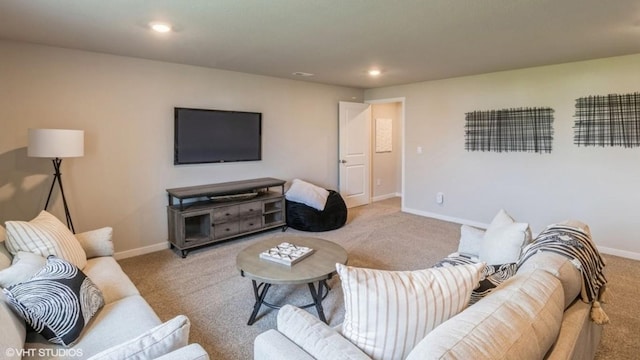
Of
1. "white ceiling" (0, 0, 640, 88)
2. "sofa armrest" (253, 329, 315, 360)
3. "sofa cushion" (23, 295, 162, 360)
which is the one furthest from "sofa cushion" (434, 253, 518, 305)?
"white ceiling" (0, 0, 640, 88)

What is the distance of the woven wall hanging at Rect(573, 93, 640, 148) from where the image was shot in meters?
3.75

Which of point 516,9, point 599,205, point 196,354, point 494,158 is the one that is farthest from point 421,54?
point 196,354

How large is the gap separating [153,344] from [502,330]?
1097 millimetres

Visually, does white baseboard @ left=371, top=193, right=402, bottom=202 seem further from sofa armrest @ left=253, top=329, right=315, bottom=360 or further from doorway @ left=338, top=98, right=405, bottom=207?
sofa armrest @ left=253, top=329, right=315, bottom=360

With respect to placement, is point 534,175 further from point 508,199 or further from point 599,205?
point 599,205

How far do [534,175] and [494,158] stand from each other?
567 mm

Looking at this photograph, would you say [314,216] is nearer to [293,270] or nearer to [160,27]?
[293,270]

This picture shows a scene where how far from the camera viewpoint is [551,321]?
3.86ft

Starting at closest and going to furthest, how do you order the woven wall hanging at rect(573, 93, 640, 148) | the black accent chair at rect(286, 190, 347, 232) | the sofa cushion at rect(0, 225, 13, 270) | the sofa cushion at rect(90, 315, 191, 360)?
1. the sofa cushion at rect(90, 315, 191, 360)
2. the sofa cushion at rect(0, 225, 13, 270)
3. the woven wall hanging at rect(573, 93, 640, 148)
4. the black accent chair at rect(286, 190, 347, 232)

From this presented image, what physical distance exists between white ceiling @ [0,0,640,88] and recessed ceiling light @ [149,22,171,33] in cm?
7

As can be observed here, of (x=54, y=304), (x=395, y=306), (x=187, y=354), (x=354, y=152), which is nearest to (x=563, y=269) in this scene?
(x=395, y=306)

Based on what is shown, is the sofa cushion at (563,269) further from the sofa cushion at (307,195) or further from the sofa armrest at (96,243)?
the sofa cushion at (307,195)

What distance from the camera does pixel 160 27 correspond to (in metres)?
2.76

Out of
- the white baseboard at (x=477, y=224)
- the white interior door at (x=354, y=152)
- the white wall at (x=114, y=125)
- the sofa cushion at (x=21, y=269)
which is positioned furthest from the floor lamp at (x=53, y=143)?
the white baseboard at (x=477, y=224)
